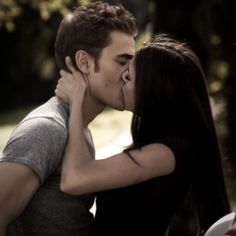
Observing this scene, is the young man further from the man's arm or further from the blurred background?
the blurred background

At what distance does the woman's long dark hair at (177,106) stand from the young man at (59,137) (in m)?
0.35

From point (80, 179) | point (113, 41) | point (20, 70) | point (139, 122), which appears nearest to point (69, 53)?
point (113, 41)

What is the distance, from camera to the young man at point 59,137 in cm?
255

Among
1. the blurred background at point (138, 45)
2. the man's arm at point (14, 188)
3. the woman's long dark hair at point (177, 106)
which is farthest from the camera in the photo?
the blurred background at point (138, 45)

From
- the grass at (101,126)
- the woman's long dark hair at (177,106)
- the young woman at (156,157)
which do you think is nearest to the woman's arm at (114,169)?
the young woman at (156,157)

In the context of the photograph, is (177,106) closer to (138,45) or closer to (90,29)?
(90,29)

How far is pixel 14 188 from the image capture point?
255 centimetres

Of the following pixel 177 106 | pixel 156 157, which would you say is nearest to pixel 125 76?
pixel 177 106

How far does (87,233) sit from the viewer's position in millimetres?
2918

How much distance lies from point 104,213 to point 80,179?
219 mm

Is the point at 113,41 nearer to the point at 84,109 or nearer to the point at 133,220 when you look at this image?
the point at 84,109

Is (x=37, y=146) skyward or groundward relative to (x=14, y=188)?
skyward

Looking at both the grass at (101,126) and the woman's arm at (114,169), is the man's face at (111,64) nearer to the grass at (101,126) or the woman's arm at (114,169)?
the woman's arm at (114,169)

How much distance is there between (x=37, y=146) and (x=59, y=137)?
0.51 ft
